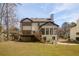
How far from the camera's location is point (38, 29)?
A: 13570mm

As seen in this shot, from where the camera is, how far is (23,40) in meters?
13.6

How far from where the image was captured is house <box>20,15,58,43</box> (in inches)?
532

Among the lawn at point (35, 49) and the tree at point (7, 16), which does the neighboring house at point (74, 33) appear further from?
the tree at point (7, 16)

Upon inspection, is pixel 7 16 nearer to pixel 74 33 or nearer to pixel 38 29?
pixel 38 29

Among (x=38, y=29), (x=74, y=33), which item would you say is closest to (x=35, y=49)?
(x=38, y=29)

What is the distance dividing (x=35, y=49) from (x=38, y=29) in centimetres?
35

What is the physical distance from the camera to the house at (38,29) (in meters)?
13.5

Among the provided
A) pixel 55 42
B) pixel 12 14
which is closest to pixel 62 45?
pixel 55 42

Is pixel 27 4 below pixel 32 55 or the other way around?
the other way around

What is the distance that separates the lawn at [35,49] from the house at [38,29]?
109mm

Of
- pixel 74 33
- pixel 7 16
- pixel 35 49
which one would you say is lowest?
pixel 35 49

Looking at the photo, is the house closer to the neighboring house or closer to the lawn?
the lawn

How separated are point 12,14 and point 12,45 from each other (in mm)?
533

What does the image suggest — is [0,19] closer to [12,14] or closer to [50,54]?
[12,14]
